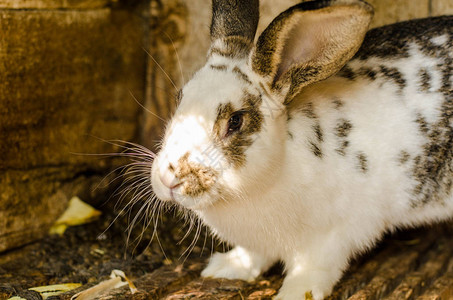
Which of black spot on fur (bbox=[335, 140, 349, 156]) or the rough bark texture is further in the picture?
the rough bark texture

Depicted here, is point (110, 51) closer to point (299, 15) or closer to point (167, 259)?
point (167, 259)

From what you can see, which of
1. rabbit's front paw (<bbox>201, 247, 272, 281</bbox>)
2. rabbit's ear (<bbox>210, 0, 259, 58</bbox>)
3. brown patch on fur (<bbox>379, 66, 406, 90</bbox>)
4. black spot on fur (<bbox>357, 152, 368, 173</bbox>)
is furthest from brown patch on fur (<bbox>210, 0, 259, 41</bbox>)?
rabbit's front paw (<bbox>201, 247, 272, 281</bbox>)

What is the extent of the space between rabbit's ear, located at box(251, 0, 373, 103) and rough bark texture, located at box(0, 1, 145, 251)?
1476 mm

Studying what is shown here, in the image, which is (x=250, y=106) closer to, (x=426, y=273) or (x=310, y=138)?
(x=310, y=138)

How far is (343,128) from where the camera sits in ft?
10.1

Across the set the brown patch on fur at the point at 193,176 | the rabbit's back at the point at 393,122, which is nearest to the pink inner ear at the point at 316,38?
the rabbit's back at the point at 393,122

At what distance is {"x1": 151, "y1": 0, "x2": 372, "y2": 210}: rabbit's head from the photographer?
2711mm

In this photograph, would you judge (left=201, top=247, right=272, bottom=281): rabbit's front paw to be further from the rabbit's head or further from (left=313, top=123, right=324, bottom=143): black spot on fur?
(left=313, top=123, right=324, bottom=143): black spot on fur

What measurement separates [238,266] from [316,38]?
1.40 m

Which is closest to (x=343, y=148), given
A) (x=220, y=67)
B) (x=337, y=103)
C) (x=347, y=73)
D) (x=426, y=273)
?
(x=337, y=103)

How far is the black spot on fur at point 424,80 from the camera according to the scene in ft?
10.5

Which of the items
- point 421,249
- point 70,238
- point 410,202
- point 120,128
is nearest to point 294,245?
point 410,202

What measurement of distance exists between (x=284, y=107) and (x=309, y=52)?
11.5 inches

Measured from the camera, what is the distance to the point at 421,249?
155 inches
